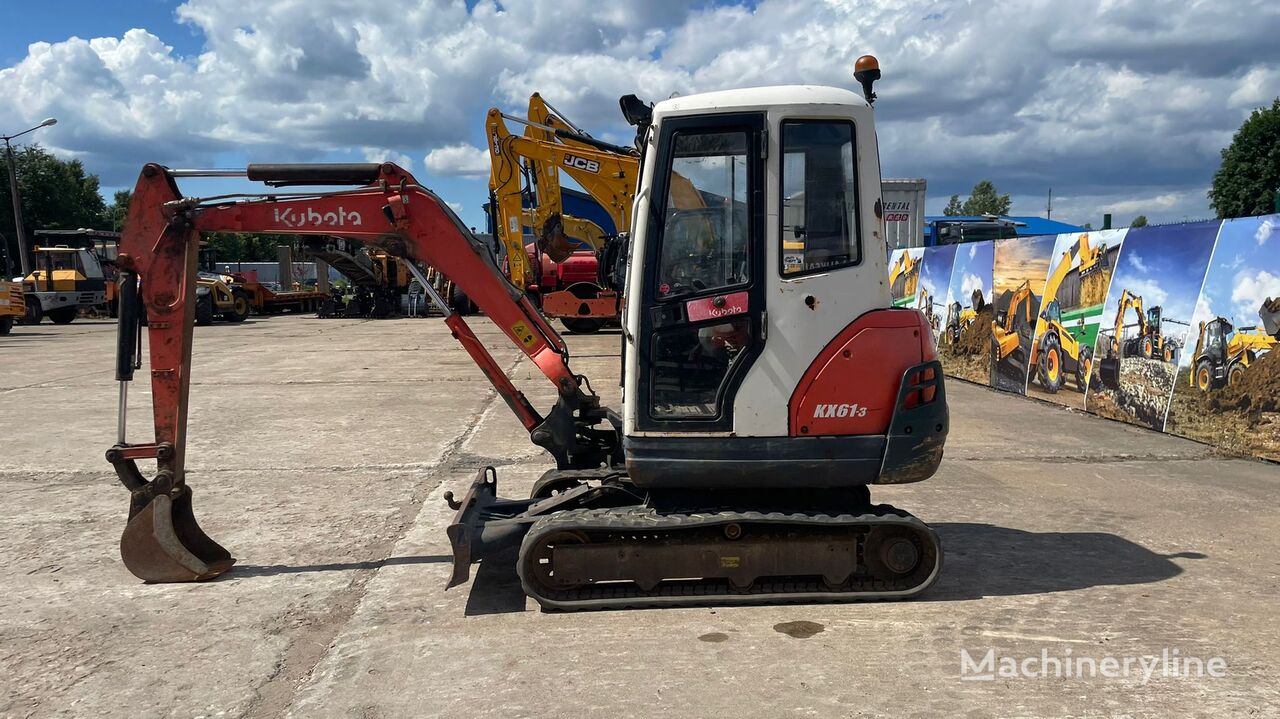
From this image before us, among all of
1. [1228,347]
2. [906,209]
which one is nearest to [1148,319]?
[1228,347]

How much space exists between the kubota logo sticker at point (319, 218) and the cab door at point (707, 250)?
184 centimetres

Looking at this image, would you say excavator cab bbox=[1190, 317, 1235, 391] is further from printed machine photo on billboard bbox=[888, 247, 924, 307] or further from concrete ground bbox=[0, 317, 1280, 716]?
printed machine photo on billboard bbox=[888, 247, 924, 307]

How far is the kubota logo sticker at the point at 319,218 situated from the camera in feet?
17.1

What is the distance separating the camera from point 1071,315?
1165 centimetres

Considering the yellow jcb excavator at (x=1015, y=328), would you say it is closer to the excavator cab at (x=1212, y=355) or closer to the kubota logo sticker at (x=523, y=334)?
the excavator cab at (x=1212, y=355)

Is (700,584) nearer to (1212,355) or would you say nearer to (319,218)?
(319,218)

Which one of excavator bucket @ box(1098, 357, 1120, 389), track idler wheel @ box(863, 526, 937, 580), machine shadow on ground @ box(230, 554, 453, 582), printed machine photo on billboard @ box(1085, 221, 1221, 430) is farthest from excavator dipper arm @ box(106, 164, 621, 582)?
excavator bucket @ box(1098, 357, 1120, 389)

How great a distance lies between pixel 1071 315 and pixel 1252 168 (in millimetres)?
42434

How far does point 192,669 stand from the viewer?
4121 mm

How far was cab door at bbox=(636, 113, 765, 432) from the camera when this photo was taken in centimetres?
463

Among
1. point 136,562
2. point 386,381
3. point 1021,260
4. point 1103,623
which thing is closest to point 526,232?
point 386,381

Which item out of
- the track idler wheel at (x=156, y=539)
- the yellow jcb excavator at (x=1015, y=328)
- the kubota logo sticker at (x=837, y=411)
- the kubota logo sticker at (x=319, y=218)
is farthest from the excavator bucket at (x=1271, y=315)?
the track idler wheel at (x=156, y=539)

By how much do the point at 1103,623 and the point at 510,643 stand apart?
2972 millimetres

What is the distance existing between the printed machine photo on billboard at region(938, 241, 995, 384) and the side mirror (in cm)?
1053
